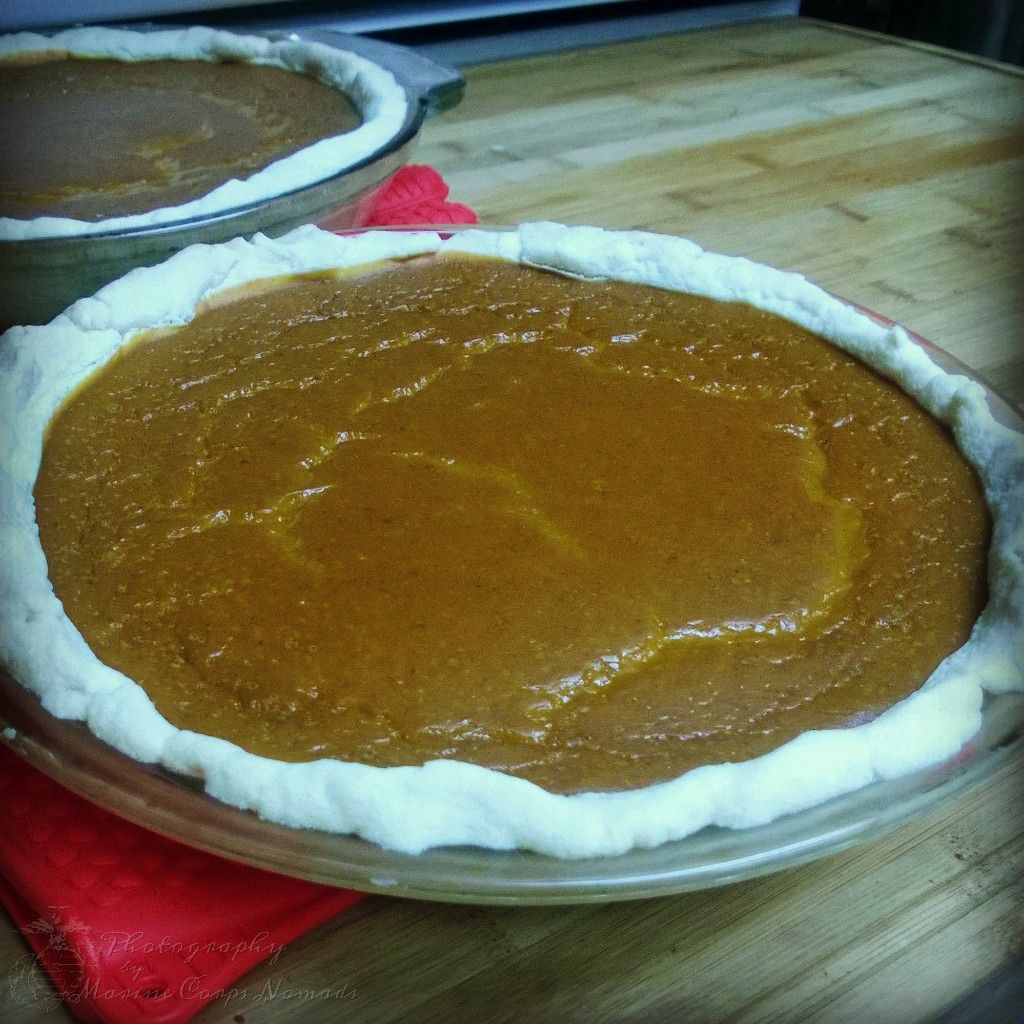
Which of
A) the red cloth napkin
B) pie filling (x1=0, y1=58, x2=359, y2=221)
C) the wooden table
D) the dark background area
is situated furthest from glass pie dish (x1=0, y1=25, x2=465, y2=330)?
the dark background area

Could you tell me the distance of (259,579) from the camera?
29.8 inches

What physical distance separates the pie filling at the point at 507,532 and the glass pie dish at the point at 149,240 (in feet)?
0.24

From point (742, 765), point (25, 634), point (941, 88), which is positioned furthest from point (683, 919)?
point (941, 88)

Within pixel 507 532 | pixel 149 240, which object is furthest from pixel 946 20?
pixel 507 532

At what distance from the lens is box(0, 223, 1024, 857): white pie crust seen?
0.57 metres

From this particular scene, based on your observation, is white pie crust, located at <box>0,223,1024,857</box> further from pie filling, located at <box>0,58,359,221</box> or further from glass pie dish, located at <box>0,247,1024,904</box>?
pie filling, located at <box>0,58,359,221</box>

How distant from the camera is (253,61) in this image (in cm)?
167

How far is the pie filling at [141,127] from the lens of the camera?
123cm

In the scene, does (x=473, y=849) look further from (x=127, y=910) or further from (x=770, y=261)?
(x=770, y=261)

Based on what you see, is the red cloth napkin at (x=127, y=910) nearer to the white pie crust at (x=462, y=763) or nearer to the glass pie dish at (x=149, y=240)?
the white pie crust at (x=462, y=763)

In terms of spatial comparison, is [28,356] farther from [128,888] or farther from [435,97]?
[435,97]

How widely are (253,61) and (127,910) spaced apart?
1.37 m

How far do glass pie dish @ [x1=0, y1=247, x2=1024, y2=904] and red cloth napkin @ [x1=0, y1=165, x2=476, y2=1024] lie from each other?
66 mm

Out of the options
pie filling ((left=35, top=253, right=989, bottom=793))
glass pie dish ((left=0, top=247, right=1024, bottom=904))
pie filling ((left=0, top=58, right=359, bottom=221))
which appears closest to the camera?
glass pie dish ((left=0, top=247, right=1024, bottom=904))
